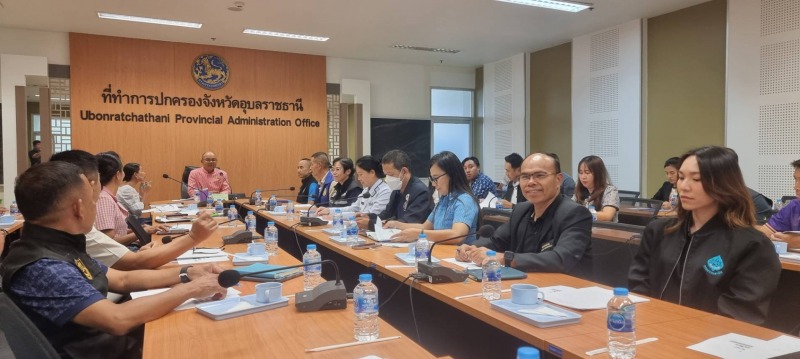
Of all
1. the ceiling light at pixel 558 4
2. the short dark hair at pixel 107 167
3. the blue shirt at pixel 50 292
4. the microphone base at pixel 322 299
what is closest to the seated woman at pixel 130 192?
the short dark hair at pixel 107 167

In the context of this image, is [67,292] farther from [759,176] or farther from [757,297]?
[759,176]

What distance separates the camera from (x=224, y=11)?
6.88 meters

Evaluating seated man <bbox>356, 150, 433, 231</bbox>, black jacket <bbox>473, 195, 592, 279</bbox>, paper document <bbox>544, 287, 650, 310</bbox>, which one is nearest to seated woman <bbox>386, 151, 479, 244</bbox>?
seated man <bbox>356, 150, 433, 231</bbox>

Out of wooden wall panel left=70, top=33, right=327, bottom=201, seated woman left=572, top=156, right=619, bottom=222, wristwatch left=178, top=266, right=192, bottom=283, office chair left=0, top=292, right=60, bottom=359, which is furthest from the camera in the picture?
wooden wall panel left=70, top=33, right=327, bottom=201

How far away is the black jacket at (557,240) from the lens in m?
Result: 2.48

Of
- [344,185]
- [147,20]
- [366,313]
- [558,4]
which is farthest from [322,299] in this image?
[147,20]

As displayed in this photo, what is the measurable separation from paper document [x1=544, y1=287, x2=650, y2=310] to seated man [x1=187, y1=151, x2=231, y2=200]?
685cm

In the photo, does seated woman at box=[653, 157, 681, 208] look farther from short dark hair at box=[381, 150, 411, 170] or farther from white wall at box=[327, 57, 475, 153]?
white wall at box=[327, 57, 475, 153]

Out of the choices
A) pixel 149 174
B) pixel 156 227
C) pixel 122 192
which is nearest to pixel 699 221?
pixel 156 227

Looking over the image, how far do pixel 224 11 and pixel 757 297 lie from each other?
21.9 feet

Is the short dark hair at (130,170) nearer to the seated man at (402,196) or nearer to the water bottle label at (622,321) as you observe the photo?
the seated man at (402,196)

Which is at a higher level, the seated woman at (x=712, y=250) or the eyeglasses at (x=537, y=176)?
the eyeglasses at (x=537, y=176)

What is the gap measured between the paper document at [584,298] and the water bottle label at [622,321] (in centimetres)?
40

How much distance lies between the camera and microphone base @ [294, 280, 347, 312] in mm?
1884
